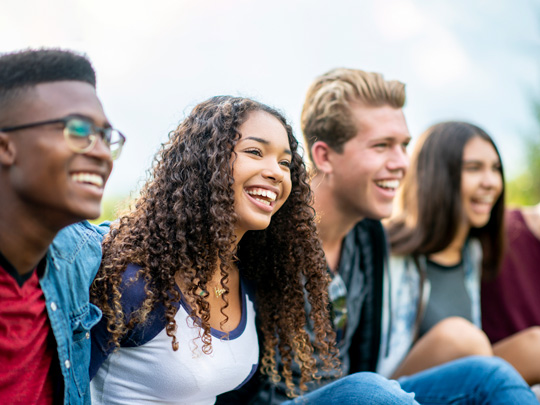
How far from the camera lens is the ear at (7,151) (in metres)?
1.40

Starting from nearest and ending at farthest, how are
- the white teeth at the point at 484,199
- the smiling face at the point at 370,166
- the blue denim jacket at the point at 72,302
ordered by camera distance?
the blue denim jacket at the point at 72,302 → the smiling face at the point at 370,166 → the white teeth at the point at 484,199

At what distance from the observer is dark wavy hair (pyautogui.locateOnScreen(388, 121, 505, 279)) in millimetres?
3438

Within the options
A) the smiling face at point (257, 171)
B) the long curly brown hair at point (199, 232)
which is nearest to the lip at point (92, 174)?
the long curly brown hair at point (199, 232)

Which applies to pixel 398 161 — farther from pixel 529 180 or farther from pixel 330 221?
pixel 529 180

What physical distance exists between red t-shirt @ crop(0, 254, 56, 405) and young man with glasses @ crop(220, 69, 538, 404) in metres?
1.52

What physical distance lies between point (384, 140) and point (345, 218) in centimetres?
42

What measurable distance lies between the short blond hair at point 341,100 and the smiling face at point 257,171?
0.95 meters

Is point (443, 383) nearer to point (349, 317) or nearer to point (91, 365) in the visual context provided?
point (349, 317)

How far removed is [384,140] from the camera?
2965 millimetres

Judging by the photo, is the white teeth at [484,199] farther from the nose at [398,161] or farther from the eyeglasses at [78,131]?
the eyeglasses at [78,131]

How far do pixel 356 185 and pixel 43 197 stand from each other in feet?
5.89

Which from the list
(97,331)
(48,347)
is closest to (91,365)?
(97,331)

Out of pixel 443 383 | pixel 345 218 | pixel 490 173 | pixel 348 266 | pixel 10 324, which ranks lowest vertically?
pixel 443 383

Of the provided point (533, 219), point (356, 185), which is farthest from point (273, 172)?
point (533, 219)
